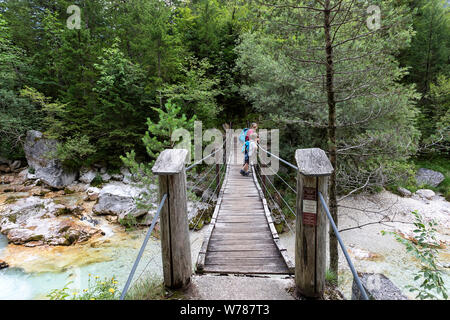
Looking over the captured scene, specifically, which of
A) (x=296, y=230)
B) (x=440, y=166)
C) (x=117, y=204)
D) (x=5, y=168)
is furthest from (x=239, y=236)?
(x=5, y=168)

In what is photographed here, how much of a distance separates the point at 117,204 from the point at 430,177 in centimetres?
1739

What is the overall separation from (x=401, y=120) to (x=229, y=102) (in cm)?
1235

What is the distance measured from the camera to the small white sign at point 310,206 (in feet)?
5.64

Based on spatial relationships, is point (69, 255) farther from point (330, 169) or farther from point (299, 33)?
point (299, 33)

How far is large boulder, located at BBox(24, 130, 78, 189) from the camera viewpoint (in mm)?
11711

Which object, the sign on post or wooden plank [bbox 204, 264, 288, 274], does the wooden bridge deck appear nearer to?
wooden plank [bbox 204, 264, 288, 274]

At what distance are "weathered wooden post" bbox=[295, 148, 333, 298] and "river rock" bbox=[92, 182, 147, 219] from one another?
28.3ft

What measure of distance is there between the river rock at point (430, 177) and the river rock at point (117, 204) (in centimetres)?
1536

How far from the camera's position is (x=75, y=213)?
372 inches

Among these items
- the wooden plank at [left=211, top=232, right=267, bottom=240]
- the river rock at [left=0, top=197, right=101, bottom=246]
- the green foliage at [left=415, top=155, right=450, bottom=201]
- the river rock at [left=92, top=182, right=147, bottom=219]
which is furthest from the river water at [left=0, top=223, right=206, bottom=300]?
the green foliage at [left=415, top=155, right=450, bottom=201]

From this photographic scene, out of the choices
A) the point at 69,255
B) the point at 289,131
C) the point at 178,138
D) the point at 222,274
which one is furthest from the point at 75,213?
the point at 289,131

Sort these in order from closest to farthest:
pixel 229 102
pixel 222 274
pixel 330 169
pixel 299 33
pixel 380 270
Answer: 1. pixel 330 169
2. pixel 222 274
3. pixel 299 33
4. pixel 380 270
5. pixel 229 102

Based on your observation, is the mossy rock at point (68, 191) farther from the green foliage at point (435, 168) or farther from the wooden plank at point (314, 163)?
the green foliage at point (435, 168)

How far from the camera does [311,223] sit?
1739 mm
